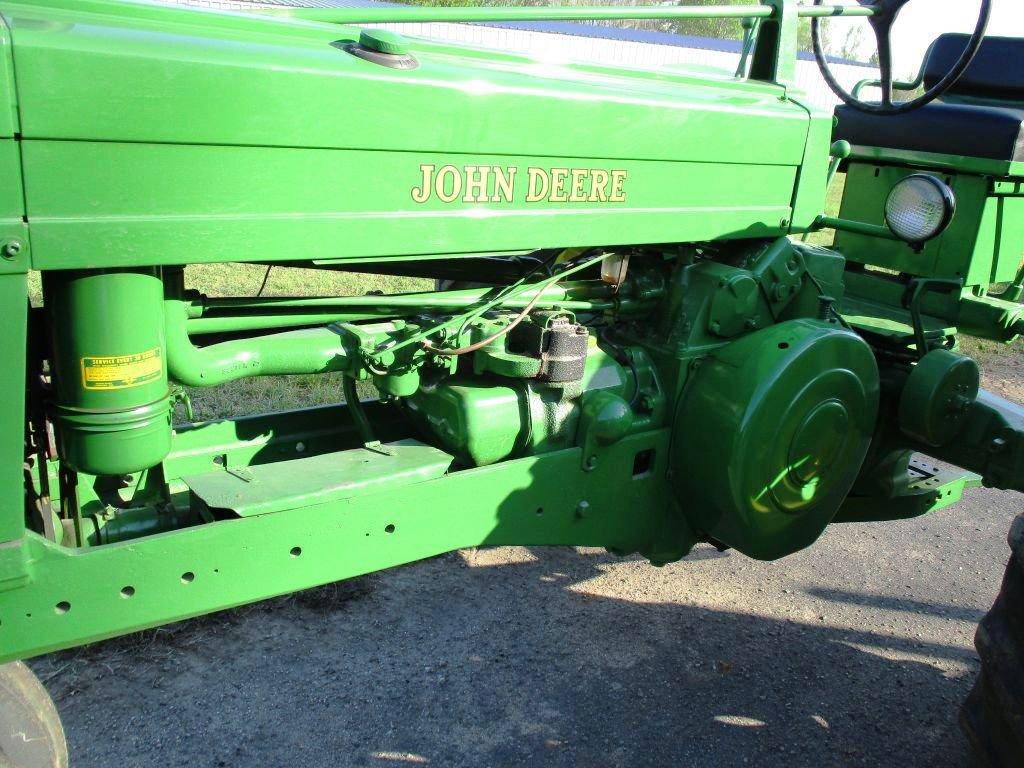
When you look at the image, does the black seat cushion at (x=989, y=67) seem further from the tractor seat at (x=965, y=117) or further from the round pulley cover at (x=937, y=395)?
the round pulley cover at (x=937, y=395)

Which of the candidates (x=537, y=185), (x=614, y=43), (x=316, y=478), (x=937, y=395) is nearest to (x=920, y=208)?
(x=937, y=395)

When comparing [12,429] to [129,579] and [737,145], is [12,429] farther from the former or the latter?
[737,145]

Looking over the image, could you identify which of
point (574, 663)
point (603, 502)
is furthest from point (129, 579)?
point (574, 663)

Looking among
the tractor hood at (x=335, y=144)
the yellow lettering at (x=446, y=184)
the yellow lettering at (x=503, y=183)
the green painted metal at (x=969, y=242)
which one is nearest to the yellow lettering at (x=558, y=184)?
the tractor hood at (x=335, y=144)

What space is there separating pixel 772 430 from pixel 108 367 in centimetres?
164

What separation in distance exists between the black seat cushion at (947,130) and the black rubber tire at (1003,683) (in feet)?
6.31

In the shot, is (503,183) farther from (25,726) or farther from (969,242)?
(969,242)

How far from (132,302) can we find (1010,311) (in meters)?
3.08

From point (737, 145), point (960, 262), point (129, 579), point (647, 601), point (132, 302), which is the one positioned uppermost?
point (737, 145)

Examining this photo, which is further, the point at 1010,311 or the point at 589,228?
the point at 1010,311

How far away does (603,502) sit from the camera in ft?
8.46

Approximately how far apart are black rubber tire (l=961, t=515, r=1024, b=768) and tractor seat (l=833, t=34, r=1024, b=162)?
6.39ft

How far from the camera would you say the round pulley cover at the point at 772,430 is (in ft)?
8.26

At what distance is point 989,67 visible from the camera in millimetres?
4387
